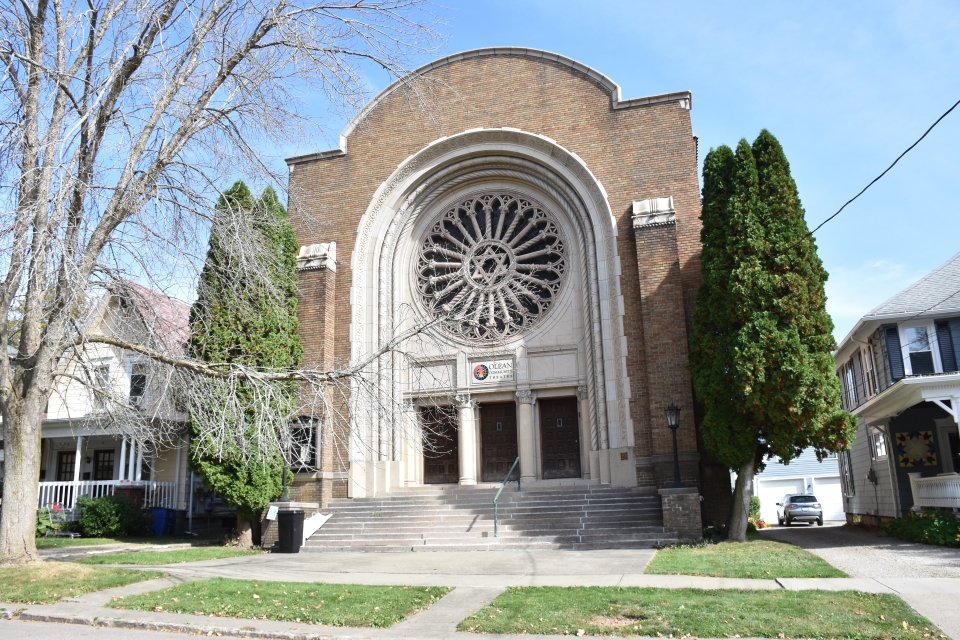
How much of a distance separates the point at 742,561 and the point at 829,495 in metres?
30.9

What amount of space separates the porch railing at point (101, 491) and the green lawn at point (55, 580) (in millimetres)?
11653

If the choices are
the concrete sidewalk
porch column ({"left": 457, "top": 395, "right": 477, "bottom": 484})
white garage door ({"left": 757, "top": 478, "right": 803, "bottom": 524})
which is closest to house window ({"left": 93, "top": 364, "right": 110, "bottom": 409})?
the concrete sidewalk

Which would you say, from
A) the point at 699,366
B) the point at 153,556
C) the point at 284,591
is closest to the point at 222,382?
the point at 284,591

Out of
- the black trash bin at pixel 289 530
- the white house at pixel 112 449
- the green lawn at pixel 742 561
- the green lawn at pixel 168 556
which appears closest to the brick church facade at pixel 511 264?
the black trash bin at pixel 289 530

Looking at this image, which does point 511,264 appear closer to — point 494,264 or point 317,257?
point 494,264

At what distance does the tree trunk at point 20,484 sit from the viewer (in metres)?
9.66

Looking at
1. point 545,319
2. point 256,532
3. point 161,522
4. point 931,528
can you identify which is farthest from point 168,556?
point 931,528

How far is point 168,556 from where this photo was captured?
44.1 ft

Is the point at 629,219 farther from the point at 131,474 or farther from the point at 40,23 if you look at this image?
the point at 131,474

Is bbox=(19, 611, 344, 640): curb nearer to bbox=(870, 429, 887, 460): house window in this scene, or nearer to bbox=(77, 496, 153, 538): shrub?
bbox=(77, 496, 153, 538): shrub

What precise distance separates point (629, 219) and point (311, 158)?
8.87 metres

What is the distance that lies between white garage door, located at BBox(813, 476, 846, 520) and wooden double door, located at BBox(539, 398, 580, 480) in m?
24.9

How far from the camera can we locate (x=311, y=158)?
805 inches

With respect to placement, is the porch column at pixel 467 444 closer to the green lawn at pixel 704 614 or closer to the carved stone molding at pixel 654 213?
the carved stone molding at pixel 654 213
